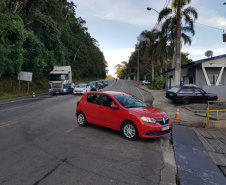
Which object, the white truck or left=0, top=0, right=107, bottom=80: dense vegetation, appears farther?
the white truck

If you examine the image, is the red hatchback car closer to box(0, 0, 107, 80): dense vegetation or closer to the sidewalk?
the sidewalk

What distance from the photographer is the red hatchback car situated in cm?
608

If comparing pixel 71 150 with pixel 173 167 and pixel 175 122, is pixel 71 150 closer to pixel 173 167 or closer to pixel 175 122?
pixel 173 167

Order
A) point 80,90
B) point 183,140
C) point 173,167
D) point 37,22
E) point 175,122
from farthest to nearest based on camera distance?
point 37,22 < point 80,90 < point 175,122 < point 183,140 < point 173,167

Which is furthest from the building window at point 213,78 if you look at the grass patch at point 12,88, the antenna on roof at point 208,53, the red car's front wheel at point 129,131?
the grass patch at point 12,88

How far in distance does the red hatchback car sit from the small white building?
13.5 metres

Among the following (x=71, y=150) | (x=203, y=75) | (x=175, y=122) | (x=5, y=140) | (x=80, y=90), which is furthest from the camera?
(x=80, y=90)

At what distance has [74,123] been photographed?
29.1 feet

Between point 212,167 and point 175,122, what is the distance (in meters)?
4.90

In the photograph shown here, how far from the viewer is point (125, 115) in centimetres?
640

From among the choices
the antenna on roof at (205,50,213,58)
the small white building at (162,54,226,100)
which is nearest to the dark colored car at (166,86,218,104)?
the small white building at (162,54,226,100)

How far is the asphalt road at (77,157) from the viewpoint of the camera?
12.6 ft

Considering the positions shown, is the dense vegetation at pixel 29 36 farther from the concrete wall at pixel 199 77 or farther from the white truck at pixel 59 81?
the concrete wall at pixel 199 77

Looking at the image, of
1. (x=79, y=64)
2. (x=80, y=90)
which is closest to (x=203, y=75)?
(x=80, y=90)
